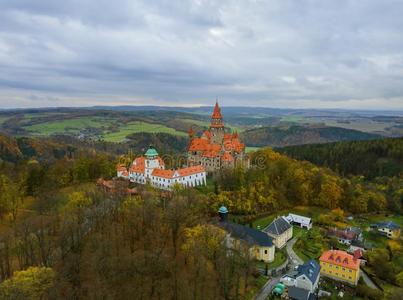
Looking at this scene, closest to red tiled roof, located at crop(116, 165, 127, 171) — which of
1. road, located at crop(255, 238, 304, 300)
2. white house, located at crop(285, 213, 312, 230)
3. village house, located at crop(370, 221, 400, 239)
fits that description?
white house, located at crop(285, 213, 312, 230)

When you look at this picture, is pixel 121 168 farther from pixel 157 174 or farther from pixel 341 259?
pixel 341 259

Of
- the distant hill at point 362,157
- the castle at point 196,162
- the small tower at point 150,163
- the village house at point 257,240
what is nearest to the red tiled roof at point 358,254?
the village house at point 257,240

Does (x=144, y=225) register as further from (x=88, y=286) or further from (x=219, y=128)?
(x=219, y=128)

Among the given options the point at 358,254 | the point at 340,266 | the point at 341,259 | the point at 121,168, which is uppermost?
the point at 121,168

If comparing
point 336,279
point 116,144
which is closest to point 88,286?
point 336,279

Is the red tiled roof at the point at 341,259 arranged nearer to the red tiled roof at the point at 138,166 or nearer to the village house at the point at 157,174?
the village house at the point at 157,174

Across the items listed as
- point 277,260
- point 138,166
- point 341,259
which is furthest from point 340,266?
point 138,166

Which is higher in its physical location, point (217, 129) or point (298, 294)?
point (217, 129)
